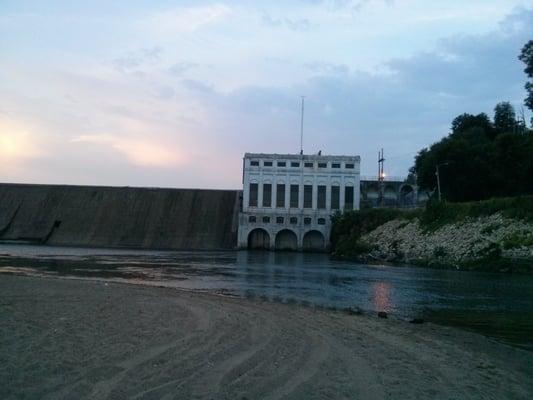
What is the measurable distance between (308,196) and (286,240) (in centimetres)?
758

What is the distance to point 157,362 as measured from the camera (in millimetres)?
8031

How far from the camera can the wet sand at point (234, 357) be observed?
6883mm

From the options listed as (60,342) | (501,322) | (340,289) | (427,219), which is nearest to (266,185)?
(427,219)

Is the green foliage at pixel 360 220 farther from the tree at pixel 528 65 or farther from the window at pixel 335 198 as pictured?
the tree at pixel 528 65

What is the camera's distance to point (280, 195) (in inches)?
3302

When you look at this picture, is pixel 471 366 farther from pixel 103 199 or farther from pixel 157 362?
pixel 103 199

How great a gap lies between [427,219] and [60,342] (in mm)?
50221

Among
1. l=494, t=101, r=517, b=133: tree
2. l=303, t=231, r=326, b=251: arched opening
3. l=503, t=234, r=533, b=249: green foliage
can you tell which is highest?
l=494, t=101, r=517, b=133: tree

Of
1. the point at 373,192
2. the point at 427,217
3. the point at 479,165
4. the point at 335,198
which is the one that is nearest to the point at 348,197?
the point at 335,198

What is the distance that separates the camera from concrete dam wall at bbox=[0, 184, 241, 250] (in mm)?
86375

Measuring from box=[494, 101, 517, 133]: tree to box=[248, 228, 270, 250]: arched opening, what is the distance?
3751 cm

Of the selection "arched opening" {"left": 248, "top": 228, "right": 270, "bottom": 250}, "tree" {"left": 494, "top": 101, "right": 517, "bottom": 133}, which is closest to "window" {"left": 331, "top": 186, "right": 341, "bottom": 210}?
"arched opening" {"left": 248, "top": 228, "right": 270, "bottom": 250}

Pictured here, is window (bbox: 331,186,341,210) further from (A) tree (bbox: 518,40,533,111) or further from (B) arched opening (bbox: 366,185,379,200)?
(A) tree (bbox: 518,40,533,111)

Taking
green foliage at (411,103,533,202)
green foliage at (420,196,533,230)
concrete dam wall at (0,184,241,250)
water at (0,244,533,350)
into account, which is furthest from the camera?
concrete dam wall at (0,184,241,250)
